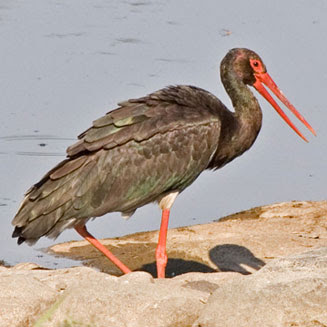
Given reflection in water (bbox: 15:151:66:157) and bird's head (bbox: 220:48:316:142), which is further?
reflection in water (bbox: 15:151:66:157)

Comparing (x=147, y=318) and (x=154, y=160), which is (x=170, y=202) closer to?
(x=154, y=160)

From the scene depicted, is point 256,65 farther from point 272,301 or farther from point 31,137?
point 272,301

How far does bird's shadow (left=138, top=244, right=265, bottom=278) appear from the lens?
9191mm

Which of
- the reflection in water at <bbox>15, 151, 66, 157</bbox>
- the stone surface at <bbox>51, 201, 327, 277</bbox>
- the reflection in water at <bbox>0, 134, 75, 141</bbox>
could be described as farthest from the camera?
the reflection in water at <bbox>0, 134, 75, 141</bbox>

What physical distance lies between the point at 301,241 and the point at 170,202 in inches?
59.5

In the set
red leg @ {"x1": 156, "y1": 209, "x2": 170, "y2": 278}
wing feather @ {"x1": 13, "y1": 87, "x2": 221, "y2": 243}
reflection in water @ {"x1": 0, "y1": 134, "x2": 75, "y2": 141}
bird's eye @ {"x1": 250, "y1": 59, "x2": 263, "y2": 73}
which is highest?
bird's eye @ {"x1": 250, "y1": 59, "x2": 263, "y2": 73}

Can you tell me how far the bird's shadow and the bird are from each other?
2.14 feet

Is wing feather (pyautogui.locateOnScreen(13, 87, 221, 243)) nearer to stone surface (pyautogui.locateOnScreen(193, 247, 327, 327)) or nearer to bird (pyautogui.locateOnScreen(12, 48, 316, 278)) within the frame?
bird (pyautogui.locateOnScreen(12, 48, 316, 278))

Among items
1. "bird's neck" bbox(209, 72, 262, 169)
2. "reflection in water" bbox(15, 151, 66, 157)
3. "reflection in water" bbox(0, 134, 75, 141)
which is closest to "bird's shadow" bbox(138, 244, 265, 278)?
"bird's neck" bbox(209, 72, 262, 169)

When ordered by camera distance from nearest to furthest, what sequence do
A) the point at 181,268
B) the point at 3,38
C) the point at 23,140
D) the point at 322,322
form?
the point at 322,322, the point at 181,268, the point at 23,140, the point at 3,38

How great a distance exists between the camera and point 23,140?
Answer: 11.2m

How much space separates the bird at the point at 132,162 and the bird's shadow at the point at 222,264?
0.65 metres

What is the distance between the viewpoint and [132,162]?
8.24 meters

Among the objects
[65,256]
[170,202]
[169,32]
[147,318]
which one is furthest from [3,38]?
[147,318]
